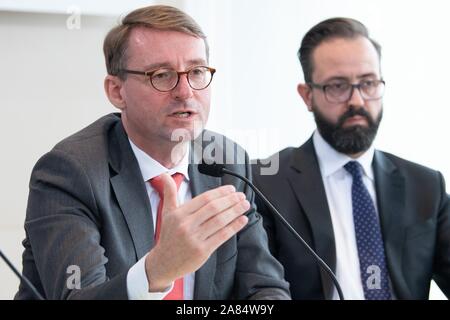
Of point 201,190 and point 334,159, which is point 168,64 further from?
point 334,159

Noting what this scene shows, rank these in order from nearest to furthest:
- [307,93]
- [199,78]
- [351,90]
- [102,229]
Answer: [102,229]
[199,78]
[351,90]
[307,93]

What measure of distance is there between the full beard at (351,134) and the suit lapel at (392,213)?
6 cm

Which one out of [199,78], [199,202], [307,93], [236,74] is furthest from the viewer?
[236,74]

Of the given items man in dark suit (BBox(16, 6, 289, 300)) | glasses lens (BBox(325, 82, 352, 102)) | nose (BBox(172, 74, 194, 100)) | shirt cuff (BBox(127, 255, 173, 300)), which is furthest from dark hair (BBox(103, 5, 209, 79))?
shirt cuff (BBox(127, 255, 173, 300))

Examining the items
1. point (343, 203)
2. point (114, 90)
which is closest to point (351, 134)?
point (343, 203)

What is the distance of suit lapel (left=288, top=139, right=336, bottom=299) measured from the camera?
1.61 m

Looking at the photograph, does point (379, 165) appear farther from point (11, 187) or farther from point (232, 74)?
point (11, 187)

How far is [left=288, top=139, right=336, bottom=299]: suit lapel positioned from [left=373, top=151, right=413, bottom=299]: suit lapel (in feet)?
0.43

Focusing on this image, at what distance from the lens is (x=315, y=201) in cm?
167

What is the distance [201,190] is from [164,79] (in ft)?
0.77

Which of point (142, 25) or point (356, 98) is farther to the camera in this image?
point (356, 98)

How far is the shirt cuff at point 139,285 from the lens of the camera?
109cm

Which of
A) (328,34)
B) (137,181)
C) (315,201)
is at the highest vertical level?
(328,34)

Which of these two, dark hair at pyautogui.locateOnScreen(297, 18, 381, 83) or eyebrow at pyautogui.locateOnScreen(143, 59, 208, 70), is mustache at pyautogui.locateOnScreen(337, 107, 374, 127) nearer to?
dark hair at pyautogui.locateOnScreen(297, 18, 381, 83)
